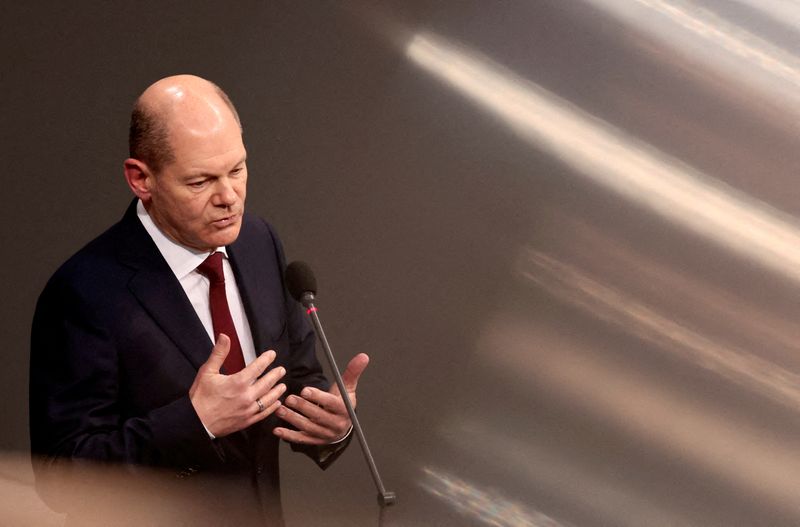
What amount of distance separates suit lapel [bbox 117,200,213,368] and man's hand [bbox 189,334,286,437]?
97 mm

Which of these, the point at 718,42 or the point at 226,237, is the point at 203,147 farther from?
the point at 718,42

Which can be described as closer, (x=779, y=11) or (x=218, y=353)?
(x=218, y=353)

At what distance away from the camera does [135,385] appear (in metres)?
1.73

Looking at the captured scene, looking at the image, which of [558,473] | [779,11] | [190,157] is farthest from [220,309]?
[779,11]

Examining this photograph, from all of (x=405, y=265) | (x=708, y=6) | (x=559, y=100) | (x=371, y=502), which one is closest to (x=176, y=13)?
(x=405, y=265)

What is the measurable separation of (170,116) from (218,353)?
37 cm

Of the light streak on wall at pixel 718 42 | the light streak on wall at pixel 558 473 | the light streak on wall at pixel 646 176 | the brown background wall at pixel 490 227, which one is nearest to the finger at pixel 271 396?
the brown background wall at pixel 490 227

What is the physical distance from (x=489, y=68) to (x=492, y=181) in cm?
36

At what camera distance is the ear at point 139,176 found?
66.4 inches

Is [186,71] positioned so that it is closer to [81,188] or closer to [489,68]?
[81,188]

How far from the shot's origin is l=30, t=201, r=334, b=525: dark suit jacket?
1.66 metres

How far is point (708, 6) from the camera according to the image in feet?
11.4

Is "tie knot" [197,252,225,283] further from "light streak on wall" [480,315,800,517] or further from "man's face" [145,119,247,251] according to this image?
"light streak on wall" [480,315,800,517]

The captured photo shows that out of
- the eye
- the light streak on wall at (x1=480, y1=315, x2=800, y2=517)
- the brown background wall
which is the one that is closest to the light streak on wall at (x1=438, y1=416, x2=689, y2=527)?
the brown background wall
